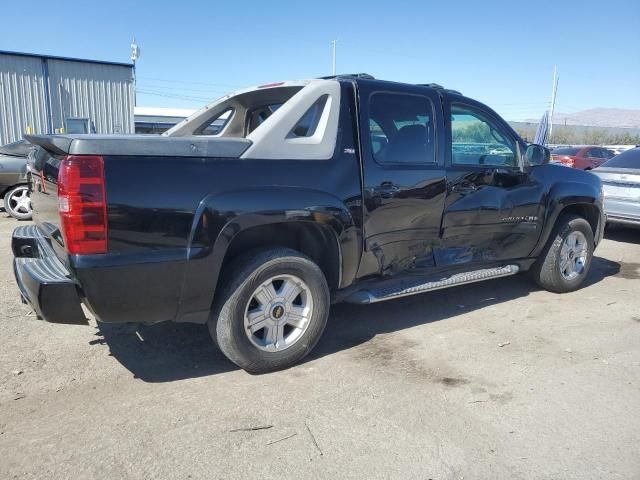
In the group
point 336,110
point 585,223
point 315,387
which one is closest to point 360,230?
point 336,110

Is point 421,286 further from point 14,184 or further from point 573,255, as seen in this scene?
point 14,184

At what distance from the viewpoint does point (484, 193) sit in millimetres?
4645

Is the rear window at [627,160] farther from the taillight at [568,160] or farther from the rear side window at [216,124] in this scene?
the taillight at [568,160]

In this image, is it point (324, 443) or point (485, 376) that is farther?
point (485, 376)

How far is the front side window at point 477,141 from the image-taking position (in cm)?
454

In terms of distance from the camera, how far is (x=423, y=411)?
3.17 meters

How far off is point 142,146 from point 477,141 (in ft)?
9.96

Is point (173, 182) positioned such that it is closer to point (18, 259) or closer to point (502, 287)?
point (18, 259)

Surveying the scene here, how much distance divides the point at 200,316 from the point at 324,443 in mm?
1118

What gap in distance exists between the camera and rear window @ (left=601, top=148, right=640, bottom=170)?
8.55m

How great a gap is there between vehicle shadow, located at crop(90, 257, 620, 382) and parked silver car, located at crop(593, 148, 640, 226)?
3.42m

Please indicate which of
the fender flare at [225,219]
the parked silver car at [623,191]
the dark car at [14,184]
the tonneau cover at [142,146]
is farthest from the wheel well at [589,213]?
the dark car at [14,184]

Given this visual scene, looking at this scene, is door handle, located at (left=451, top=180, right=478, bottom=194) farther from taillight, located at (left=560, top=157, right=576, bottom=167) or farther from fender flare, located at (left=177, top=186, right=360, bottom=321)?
taillight, located at (left=560, top=157, right=576, bottom=167)

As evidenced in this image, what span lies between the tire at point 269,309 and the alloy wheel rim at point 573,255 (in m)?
3.12
